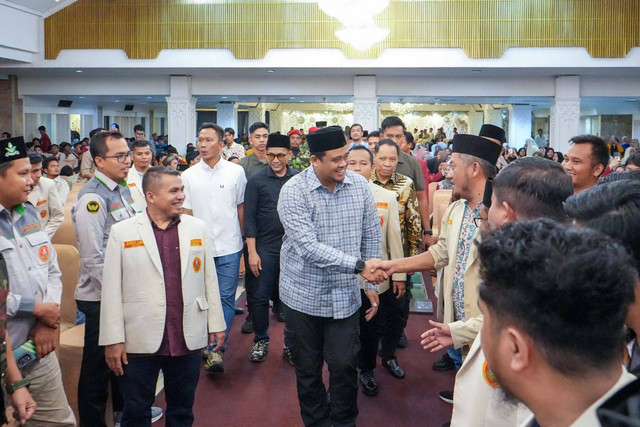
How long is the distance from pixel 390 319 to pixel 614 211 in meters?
2.83

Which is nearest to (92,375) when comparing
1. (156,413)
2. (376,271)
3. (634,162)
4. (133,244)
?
(156,413)

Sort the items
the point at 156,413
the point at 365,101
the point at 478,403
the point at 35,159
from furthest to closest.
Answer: the point at 365,101
the point at 35,159
the point at 156,413
the point at 478,403

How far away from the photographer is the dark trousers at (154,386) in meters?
2.80

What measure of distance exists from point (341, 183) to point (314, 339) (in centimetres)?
80

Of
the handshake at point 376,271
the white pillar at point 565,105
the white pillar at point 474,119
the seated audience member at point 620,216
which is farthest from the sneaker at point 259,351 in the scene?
the white pillar at point 474,119

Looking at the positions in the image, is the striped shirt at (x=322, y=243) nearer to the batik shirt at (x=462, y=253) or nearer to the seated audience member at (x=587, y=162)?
the batik shirt at (x=462, y=253)

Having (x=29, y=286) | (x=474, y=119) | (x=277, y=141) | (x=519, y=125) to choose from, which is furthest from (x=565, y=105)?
(x=29, y=286)

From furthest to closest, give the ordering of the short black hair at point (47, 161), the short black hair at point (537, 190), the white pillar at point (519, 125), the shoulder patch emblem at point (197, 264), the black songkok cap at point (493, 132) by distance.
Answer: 1. the white pillar at point (519, 125)
2. the short black hair at point (47, 161)
3. the black songkok cap at point (493, 132)
4. the shoulder patch emblem at point (197, 264)
5. the short black hair at point (537, 190)

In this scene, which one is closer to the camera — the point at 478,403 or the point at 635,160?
the point at 478,403

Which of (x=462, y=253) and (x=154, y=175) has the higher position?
(x=154, y=175)

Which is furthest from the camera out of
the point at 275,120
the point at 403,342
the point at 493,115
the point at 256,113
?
the point at 275,120

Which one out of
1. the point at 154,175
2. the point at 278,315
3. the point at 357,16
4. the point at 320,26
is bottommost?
the point at 278,315

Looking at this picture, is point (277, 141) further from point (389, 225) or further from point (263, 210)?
point (389, 225)

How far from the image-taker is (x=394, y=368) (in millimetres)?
4211
